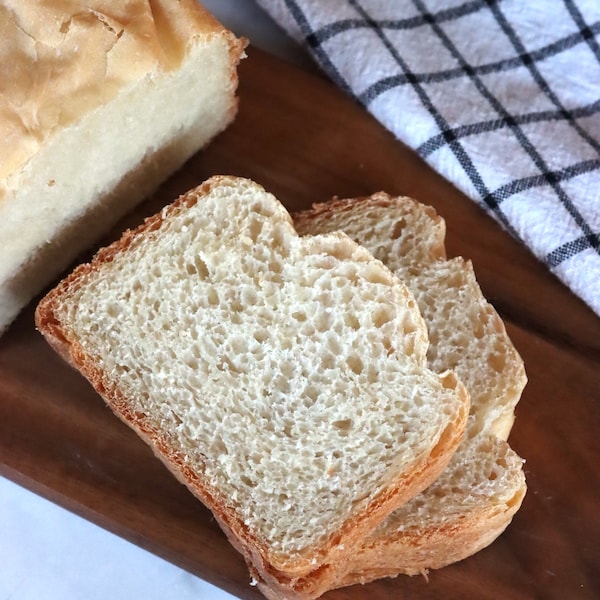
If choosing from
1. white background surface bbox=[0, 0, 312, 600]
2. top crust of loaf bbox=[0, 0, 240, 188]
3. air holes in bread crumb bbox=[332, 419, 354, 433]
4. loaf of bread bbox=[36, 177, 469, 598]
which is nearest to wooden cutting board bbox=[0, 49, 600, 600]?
white background surface bbox=[0, 0, 312, 600]

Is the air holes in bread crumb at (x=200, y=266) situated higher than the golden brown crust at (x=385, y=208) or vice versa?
the golden brown crust at (x=385, y=208)

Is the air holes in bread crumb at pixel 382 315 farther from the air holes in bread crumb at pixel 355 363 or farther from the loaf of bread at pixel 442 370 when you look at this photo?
the loaf of bread at pixel 442 370

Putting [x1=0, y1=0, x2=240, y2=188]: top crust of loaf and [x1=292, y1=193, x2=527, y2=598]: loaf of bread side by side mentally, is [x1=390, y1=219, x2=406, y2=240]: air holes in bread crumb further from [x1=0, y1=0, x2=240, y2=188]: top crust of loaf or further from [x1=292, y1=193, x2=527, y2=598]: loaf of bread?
[x1=0, y1=0, x2=240, y2=188]: top crust of loaf

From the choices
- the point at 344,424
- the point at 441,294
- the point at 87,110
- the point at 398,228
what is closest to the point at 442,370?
the point at 441,294

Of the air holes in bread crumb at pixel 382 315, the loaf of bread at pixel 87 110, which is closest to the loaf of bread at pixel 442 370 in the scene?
the air holes in bread crumb at pixel 382 315

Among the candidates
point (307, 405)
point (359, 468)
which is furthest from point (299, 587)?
point (307, 405)

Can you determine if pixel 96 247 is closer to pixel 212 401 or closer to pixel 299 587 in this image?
pixel 212 401

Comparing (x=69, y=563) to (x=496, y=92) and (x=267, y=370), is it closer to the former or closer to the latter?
(x=267, y=370)
